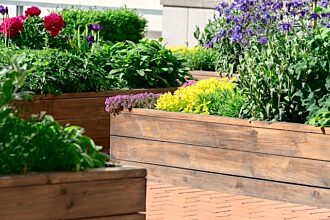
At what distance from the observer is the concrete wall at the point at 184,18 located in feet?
57.9

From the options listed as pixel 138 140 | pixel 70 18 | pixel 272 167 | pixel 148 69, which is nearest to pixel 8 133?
pixel 272 167

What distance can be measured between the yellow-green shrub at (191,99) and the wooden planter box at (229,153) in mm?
268

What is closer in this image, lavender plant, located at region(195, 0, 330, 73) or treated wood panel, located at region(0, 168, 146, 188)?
treated wood panel, located at region(0, 168, 146, 188)

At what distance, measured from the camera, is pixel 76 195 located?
17.5 ft

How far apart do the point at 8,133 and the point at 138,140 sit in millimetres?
4446

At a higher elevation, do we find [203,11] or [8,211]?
[203,11]

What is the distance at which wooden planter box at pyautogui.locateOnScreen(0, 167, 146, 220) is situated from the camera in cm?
517

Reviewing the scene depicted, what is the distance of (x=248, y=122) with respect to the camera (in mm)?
9000

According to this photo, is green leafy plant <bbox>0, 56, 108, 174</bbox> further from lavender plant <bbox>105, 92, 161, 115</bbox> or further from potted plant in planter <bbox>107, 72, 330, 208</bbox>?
lavender plant <bbox>105, 92, 161, 115</bbox>

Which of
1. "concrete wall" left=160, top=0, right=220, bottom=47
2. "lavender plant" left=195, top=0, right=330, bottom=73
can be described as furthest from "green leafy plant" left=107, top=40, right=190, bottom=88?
"concrete wall" left=160, top=0, right=220, bottom=47

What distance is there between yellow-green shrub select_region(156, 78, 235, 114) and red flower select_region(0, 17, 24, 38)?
2.93 meters

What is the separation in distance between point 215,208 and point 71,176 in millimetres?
3317

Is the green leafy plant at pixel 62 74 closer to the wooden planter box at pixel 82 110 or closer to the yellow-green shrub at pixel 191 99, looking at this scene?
the wooden planter box at pixel 82 110

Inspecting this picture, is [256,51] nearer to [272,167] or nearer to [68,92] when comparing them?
[272,167]
